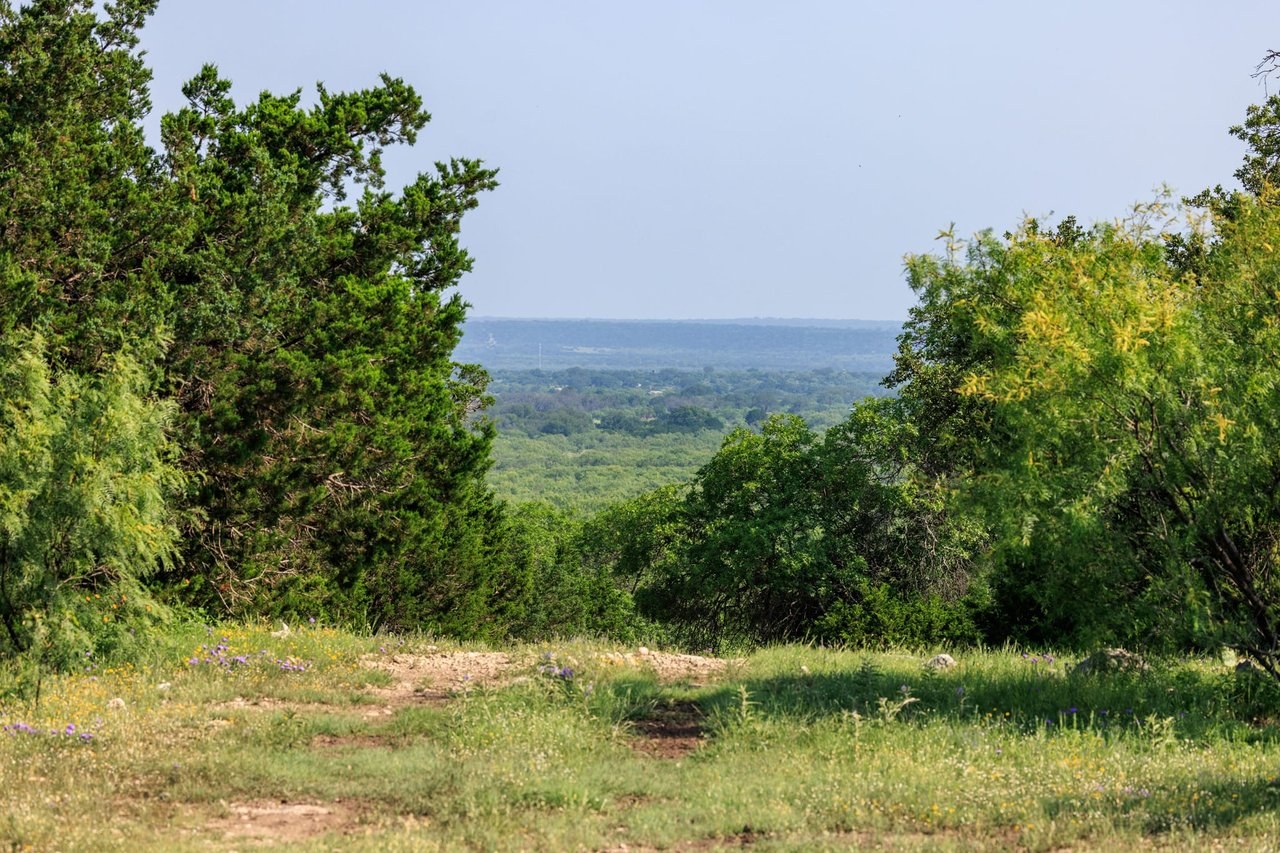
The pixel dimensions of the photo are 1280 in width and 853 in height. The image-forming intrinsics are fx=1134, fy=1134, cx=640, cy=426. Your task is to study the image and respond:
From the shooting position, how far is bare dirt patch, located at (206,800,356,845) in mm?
7113

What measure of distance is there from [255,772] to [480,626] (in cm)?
2063

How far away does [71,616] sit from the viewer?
34.1 feet

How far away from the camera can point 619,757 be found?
9.16 metres

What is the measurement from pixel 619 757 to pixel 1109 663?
5942 millimetres

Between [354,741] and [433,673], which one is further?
[433,673]

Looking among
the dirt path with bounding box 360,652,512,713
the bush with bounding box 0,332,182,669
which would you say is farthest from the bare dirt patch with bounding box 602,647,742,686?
the bush with bounding box 0,332,182,669

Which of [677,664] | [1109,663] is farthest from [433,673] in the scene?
[1109,663]

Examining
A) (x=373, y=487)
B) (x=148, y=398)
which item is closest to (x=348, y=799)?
(x=148, y=398)

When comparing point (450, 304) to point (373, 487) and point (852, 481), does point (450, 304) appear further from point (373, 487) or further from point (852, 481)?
point (852, 481)

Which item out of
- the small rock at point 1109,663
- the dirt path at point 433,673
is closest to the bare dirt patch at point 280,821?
the dirt path at point 433,673

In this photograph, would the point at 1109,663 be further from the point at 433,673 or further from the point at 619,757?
the point at 433,673

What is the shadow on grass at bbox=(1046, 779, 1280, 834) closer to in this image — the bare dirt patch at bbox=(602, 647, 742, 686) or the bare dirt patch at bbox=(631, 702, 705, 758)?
the bare dirt patch at bbox=(631, 702, 705, 758)

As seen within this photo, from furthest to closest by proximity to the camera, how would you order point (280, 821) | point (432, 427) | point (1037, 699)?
1. point (432, 427)
2. point (1037, 699)
3. point (280, 821)

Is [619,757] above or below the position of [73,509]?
below
